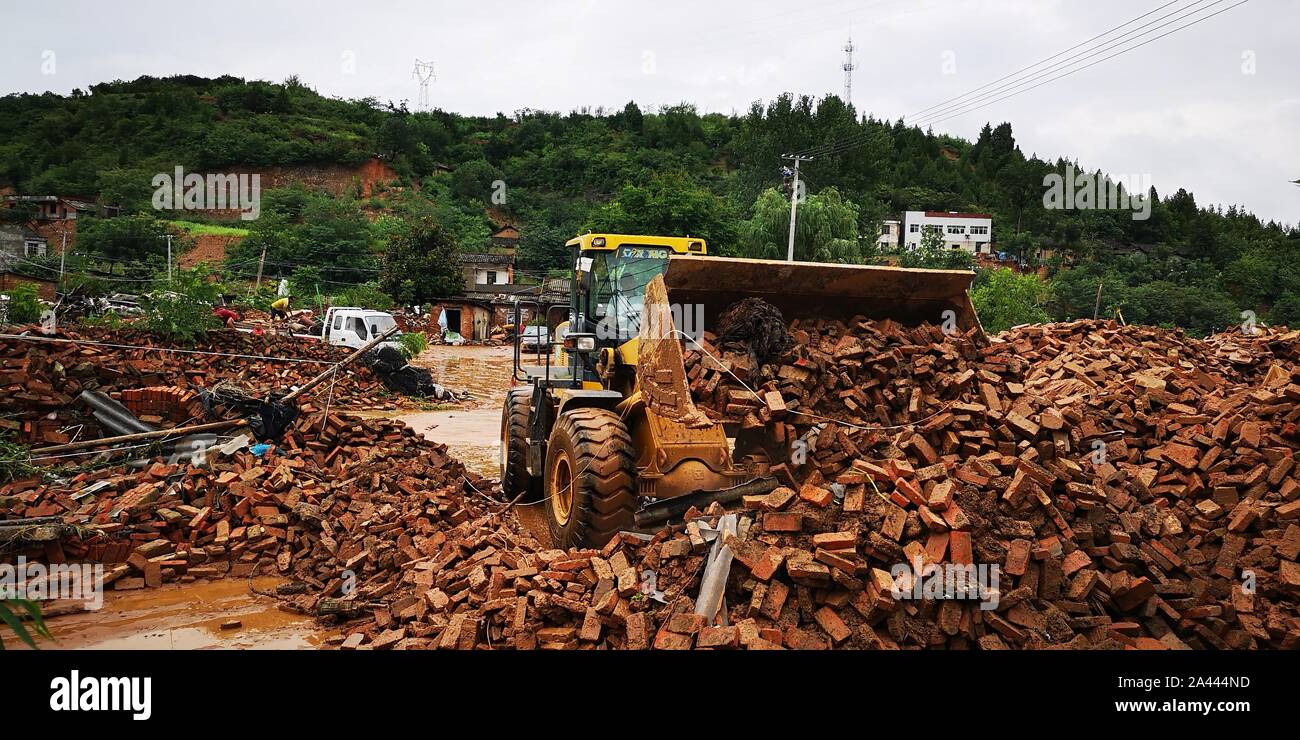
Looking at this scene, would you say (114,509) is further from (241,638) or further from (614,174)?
(614,174)

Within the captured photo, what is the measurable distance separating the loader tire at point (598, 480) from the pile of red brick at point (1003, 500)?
831 mm

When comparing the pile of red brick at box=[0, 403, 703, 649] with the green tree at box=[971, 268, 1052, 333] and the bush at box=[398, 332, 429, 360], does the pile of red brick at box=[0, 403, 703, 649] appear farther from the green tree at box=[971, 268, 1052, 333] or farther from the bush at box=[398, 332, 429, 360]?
the green tree at box=[971, 268, 1052, 333]

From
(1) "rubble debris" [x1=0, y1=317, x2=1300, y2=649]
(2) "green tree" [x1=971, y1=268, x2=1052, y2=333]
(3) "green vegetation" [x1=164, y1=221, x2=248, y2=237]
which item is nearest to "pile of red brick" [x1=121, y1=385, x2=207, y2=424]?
(1) "rubble debris" [x1=0, y1=317, x2=1300, y2=649]

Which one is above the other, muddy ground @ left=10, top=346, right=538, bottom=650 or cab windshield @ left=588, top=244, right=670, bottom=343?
cab windshield @ left=588, top=244, right=670, bottom=343

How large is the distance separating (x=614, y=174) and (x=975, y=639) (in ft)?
236

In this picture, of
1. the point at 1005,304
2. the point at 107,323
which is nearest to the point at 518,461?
the point at 107,323

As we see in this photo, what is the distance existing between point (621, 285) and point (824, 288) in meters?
2.31

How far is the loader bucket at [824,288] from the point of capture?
19.9ft

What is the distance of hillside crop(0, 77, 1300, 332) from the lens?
37.4 meters

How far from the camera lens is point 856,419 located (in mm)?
5535

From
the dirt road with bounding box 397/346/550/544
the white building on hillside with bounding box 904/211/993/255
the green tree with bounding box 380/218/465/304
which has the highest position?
the white building on hillside with bounding box 904/211/993/255

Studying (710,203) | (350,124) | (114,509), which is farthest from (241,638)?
(350,124)

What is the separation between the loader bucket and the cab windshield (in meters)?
1.45

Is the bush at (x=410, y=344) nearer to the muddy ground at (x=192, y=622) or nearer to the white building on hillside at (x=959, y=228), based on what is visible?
the muddy ground at (x=192, y=622)
